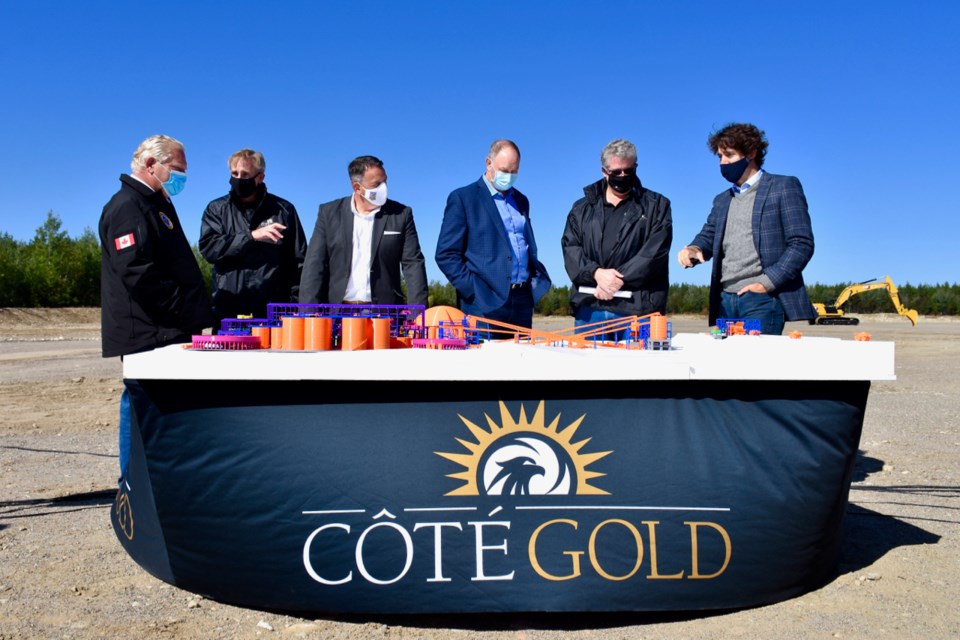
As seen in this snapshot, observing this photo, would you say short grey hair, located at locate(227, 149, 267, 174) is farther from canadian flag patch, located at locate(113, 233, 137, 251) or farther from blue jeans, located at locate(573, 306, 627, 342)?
blue jeans, located at locate(573, 306, 627, 342)

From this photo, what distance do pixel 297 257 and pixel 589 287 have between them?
6.26ft

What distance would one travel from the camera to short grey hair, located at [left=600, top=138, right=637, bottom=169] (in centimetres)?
439

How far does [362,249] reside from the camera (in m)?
4.80

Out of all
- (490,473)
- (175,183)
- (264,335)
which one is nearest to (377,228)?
(175,183)

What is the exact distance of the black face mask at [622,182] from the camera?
14.4ft

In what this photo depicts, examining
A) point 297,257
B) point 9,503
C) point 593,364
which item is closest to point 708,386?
point 593,364

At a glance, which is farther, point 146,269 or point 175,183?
point 175,183

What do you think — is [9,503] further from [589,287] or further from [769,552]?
[769,552]

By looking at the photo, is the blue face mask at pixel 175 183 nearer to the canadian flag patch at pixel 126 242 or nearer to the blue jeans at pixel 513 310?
the canadian flag patch at pixel 126 242

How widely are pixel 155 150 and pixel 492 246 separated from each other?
1.84 metres

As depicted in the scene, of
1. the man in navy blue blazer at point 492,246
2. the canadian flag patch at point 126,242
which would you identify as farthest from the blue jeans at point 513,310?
the canadian flag patch at point 126,242

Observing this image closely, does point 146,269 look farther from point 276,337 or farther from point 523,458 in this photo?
point 523,458

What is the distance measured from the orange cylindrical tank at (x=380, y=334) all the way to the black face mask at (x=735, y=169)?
2.35 metres

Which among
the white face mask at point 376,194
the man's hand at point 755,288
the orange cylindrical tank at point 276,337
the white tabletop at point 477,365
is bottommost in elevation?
the white tabletop at point 477,365
